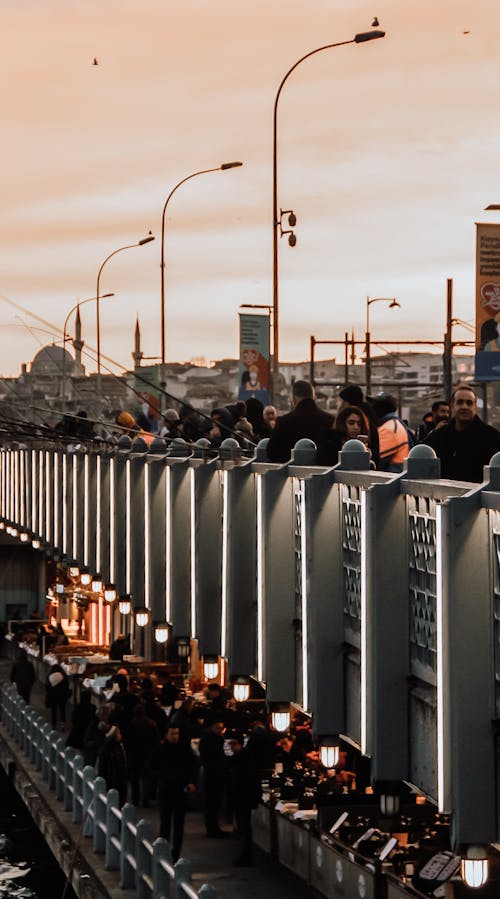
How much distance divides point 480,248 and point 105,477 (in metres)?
9.38

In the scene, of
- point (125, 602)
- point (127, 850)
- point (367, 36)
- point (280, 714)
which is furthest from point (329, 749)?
point (367, 36)

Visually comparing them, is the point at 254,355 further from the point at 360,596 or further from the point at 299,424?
the point at 360,596

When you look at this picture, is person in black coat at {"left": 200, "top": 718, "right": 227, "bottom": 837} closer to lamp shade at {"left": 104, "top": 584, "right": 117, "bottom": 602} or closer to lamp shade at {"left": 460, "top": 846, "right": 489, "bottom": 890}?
lamp shade at {"left": 104, "top": 584, "right": 117, "bottom": 602}

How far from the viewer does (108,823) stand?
87.8 ft

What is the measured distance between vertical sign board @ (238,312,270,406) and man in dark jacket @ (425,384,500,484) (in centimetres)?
2828

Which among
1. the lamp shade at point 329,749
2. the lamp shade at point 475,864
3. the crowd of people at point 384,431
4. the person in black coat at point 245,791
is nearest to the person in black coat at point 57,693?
the person in black coat at point 245,791

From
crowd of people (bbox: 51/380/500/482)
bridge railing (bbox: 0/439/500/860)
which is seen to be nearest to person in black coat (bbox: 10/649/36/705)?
bridge railing (bbox: 0/439/500/860)

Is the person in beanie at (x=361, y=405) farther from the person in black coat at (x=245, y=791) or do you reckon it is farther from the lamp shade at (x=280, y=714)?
the person in black coat at (x=245, y=791)

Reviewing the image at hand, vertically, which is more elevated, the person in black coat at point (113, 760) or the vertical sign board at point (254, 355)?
the vertical sign board at point (254, 355)

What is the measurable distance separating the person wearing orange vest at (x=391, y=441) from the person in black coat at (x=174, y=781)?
9.56m

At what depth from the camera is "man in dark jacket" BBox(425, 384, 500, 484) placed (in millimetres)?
13156

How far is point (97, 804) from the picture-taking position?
92.4ft

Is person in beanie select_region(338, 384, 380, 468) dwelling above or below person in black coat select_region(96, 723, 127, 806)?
above

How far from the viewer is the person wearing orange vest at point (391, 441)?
16188 millimetres
